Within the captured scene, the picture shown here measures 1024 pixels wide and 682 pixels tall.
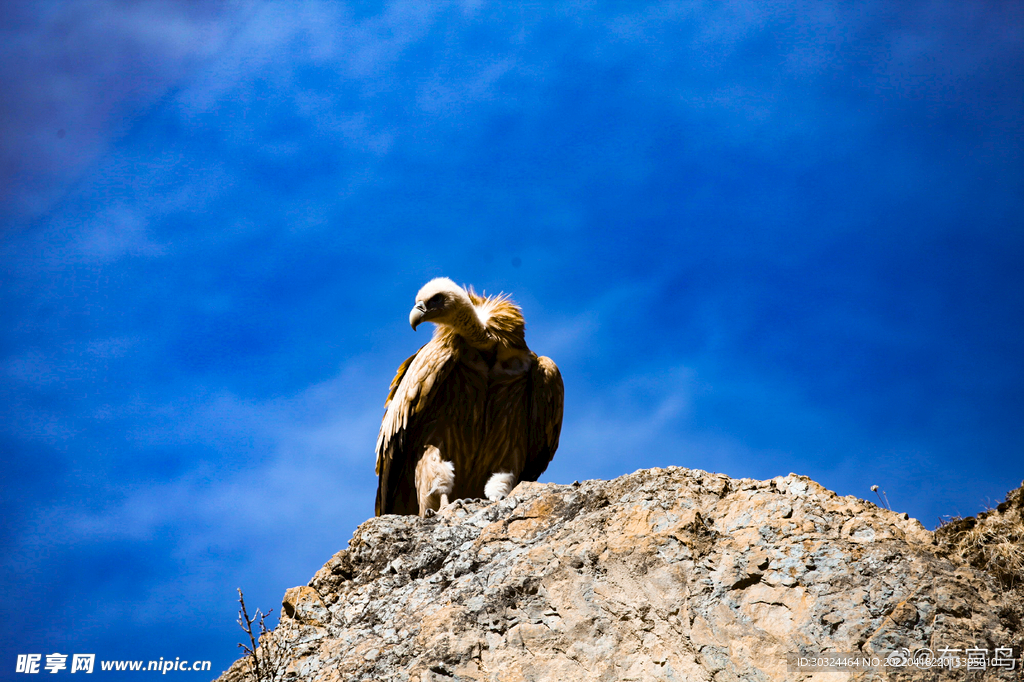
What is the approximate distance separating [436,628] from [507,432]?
326 centimetres

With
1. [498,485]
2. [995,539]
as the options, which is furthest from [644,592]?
[498,485]

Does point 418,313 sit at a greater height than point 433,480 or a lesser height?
greater

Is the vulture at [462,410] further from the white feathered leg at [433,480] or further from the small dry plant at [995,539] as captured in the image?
the small dry plant at [995,539]

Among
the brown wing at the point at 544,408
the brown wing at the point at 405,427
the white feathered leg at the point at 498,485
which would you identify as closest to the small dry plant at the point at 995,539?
the white feathered leg at the point at 498,485

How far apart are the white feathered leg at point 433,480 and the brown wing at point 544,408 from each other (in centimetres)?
85

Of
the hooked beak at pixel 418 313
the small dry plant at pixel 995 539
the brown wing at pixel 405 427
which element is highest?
the hooked beak at pixel 418 313

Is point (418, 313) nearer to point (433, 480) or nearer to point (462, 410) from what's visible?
point (462, 410)

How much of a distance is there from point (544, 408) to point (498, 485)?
884mm

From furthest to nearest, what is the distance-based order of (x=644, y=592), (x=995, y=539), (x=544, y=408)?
(x=544, y=408) → (x=644, y=592) → (x=995, y=539)

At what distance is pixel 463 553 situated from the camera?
427 cm

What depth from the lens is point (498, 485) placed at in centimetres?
681

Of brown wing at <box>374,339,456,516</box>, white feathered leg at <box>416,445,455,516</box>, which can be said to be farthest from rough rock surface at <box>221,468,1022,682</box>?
brown wing at <box>374,339,456,516</box>

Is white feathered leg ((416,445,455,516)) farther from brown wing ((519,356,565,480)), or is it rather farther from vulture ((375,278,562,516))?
brown wing ((519,356,565,480))

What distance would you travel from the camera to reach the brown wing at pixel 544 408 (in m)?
7.23
